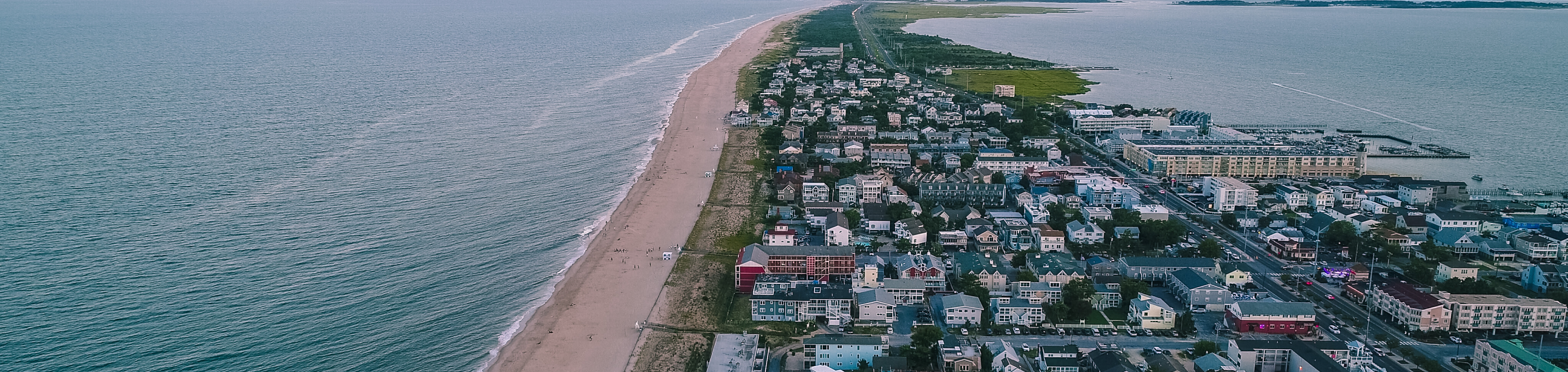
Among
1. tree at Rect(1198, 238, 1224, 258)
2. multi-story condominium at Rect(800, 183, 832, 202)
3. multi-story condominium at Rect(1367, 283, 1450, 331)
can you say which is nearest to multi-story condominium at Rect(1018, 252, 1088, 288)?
tree at Rect(1198, 238, 1224, 258)

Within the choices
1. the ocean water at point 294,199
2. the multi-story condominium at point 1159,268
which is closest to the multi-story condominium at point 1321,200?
the multi-story condominium at point 1159,268

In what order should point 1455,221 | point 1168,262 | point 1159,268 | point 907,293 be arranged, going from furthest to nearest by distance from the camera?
point 1455,221 < point 1168,262 < point 1159,268 < point 907,293

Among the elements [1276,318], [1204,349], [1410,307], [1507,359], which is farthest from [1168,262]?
[1507,359]

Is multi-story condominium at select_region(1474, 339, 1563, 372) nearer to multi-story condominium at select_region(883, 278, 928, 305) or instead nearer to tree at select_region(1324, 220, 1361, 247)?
tree at select_region(1324, 220, 1361, 247)

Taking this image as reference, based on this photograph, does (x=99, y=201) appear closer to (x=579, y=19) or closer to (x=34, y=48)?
(x=34, y=48)

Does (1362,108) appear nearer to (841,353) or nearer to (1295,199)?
(1295,199)

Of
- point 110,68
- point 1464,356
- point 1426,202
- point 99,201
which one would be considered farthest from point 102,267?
point 110,68

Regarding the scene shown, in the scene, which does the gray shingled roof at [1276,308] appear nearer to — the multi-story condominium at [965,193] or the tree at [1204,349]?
the tree at [1204,349]
